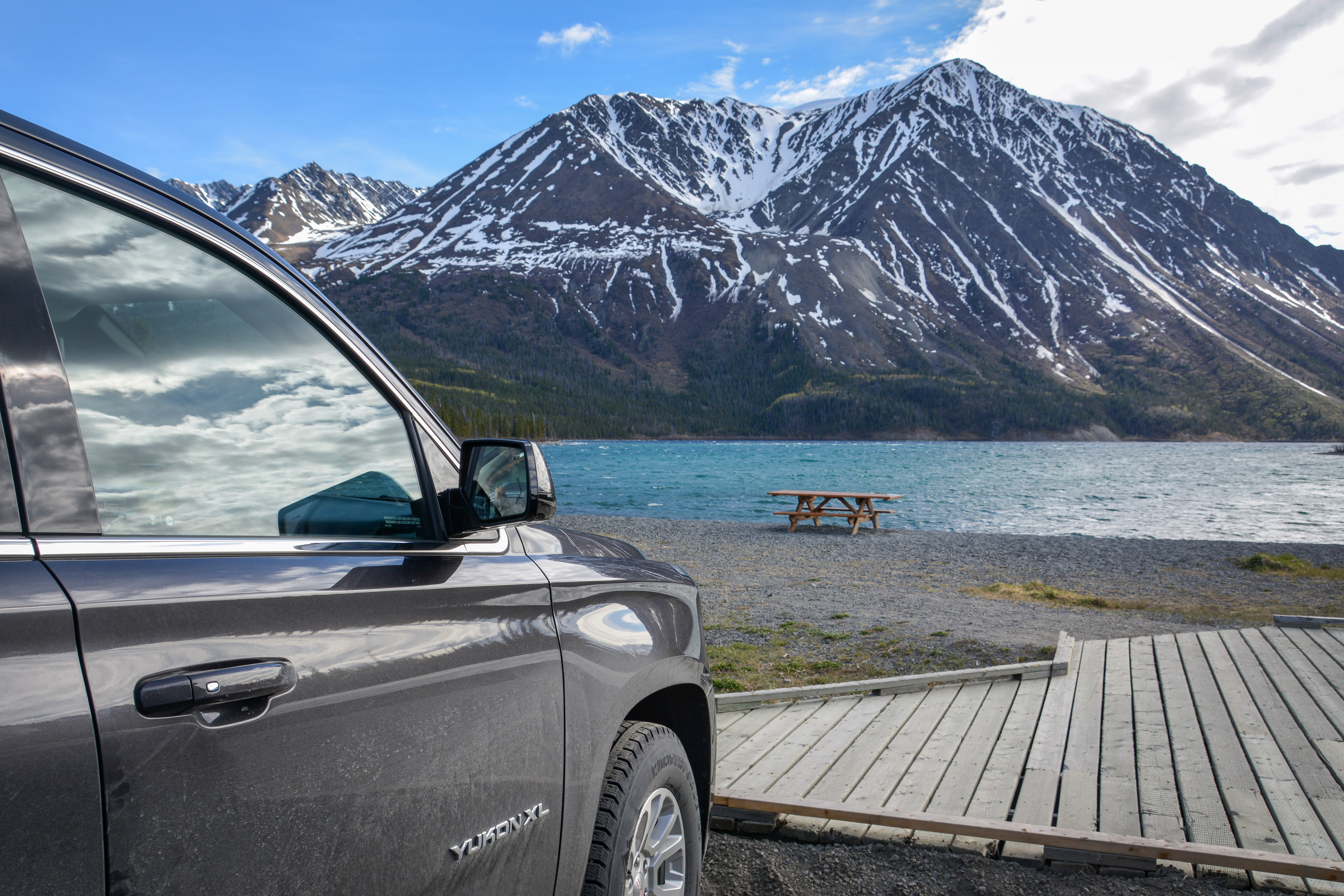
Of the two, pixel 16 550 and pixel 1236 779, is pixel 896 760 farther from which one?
pixel 16 550

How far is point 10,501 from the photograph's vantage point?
92cm

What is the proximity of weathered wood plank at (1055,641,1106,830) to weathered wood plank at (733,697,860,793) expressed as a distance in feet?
4.01

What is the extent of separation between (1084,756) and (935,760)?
783 mm

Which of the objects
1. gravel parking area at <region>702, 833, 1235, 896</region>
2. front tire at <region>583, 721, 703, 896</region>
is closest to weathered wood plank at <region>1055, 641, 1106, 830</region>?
gravel parking area at <region>702, 833, 1235, 896</region>

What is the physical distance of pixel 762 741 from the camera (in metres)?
4.28

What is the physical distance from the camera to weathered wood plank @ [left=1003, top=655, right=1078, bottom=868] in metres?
3.15

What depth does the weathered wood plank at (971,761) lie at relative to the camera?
11.2 feet

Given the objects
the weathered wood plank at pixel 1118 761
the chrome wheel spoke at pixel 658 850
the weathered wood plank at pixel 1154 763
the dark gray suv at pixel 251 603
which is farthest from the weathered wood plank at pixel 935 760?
the dark gray suv at pixel 251 603

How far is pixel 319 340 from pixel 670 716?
63.1 inches

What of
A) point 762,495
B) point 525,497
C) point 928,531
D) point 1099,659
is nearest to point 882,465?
point 762,495

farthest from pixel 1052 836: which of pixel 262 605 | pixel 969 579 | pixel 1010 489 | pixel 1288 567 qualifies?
pixel 1010 489

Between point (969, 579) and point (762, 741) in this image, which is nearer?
point (762, 741)

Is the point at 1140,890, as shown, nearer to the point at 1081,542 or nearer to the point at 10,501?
the point at 10,501

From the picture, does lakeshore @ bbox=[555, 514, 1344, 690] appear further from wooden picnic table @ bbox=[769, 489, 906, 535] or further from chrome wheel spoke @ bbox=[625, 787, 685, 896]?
chrome wheel spoke @ bbox=[625, 787, 685, 896]
